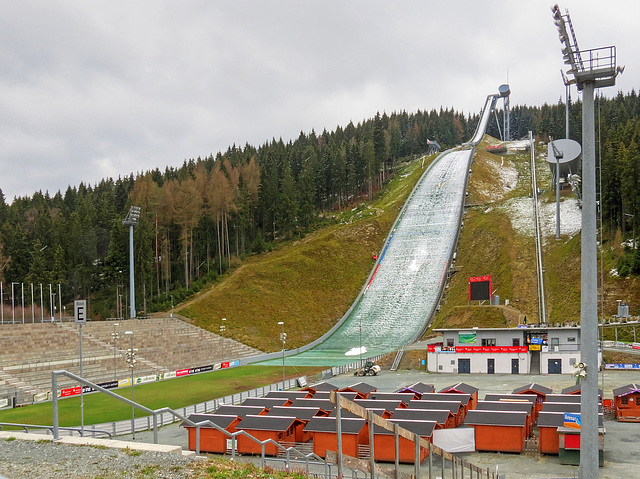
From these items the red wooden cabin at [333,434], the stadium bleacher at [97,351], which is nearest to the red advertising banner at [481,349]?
the stadium bleacher at [97,351]

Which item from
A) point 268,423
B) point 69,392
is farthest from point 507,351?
point 69,392

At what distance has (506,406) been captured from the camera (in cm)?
2791

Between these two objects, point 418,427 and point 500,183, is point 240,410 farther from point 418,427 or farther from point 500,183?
point 500,183

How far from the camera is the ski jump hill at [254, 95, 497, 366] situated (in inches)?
2515

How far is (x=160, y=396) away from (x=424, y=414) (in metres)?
22.9

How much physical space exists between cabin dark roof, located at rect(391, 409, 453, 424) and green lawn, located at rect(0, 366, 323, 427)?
17459 millimetres

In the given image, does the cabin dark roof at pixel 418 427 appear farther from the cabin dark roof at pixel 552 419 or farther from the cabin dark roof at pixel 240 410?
the cabin dark roof at pixel 240 410

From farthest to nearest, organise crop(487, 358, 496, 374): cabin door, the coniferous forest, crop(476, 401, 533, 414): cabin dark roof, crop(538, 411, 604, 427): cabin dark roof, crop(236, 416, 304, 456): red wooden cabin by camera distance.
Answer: the coniferous forest < crop(487, 358, 496, 374): cabin door < crop(476, 401, 533, 414): cabin dark roof < crop(236, 416, 304, 456): red wooden cabin < crop(538, 411, 604, 427): cabin dark roof

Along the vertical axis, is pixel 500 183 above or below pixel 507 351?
above

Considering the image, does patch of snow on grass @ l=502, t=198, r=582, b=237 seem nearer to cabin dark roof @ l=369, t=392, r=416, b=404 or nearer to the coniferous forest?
the coniferous forest

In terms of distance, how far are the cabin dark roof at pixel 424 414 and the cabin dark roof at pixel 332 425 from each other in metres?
2.30

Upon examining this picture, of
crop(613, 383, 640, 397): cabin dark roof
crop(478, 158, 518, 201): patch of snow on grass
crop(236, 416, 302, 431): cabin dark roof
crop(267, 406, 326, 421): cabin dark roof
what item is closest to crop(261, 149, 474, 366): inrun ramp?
crop(478, 158, 518, 201): patch of snow on grass

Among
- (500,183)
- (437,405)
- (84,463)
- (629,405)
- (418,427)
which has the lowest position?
(629,405)

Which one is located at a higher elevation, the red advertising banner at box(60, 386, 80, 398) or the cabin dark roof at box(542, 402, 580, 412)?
the cabin dark roof at box(542, 402, 580, 412)
